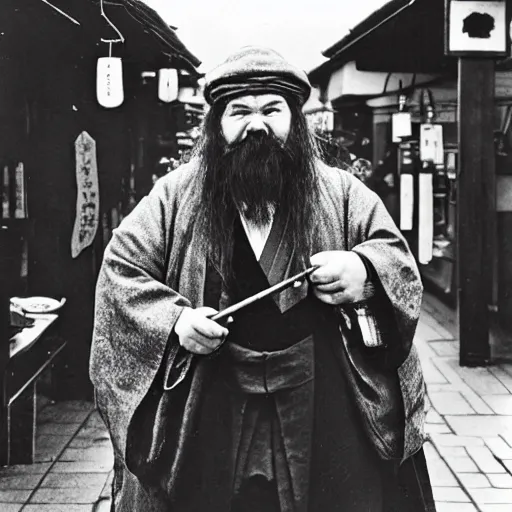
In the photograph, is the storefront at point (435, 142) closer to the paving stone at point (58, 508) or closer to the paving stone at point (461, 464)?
the paving stone at point (461, 464)

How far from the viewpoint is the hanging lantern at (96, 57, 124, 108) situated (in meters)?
6.31

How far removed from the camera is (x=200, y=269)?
8.70 ft

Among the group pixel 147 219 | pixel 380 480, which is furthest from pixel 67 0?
pixel 380 480

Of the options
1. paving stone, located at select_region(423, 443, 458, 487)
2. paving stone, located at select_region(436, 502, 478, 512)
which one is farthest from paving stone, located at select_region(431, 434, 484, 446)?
paving stone, located at select_region(436, 502, 478, 512)

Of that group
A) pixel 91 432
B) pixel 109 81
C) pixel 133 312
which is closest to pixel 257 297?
pixel 133 312

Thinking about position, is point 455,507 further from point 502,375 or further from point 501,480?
point 502,375

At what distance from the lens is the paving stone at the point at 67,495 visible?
4.55 meters

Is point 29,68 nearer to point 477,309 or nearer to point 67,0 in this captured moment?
point 67,0

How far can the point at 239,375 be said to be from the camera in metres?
2.63

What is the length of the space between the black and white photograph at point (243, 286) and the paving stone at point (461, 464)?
0.05 feet

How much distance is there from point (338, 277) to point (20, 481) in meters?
3.31

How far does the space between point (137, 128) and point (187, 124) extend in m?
2.32

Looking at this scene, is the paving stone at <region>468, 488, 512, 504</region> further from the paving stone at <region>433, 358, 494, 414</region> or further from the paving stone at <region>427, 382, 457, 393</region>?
the paving stone at <region>427, 382, 457, 393</region>

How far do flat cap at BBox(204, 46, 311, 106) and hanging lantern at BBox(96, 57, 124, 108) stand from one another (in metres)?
3.87
